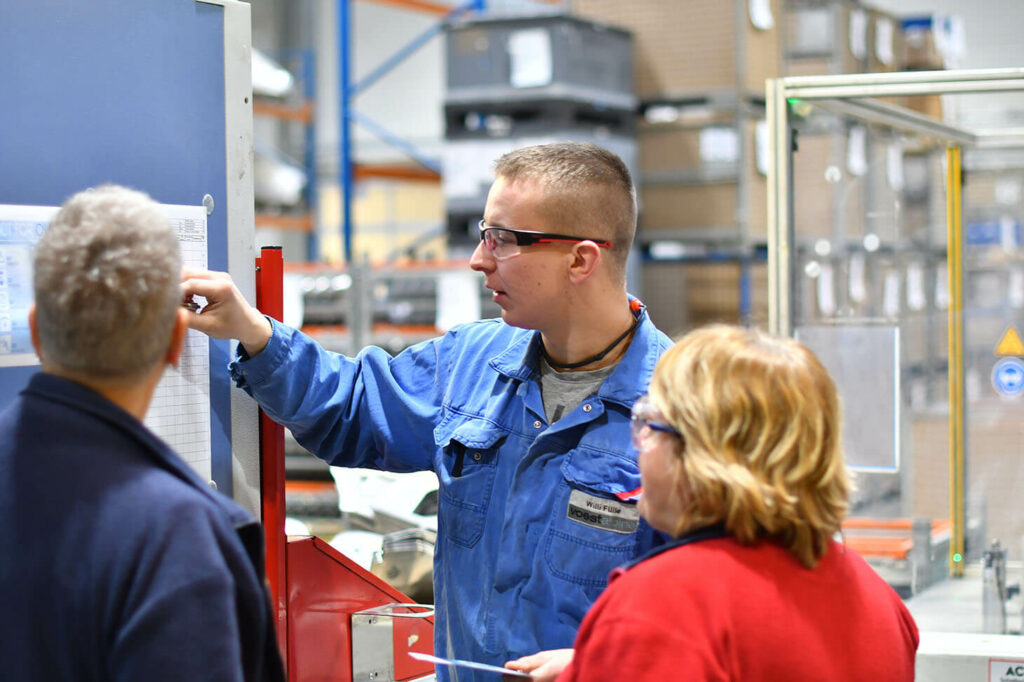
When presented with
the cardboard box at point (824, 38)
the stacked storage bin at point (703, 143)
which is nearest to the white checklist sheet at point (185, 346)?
the stacked storage bin at point (703, 143)

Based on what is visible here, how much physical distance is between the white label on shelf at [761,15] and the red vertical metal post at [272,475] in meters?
5.28

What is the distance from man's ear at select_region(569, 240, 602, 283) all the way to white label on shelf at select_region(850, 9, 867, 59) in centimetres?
570

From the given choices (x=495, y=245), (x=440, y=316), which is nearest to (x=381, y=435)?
(x=495, y=245)

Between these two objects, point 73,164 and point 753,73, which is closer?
point 73,164

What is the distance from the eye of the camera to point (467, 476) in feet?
6.73

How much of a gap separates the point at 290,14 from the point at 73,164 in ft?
45.3

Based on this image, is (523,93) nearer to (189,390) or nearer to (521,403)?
(521,403)

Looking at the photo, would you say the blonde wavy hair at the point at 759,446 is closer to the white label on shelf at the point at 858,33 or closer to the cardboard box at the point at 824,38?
the cardboard box at the point at 824,38

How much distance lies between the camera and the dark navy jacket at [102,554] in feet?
3.55

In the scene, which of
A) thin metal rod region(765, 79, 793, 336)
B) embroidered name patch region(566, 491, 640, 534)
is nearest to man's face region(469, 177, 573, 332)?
embroidered name patch region(566, 491, 640, 534)

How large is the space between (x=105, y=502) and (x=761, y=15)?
6372 mm

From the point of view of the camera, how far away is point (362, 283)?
20.7 feet

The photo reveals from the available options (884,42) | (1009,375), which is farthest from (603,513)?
(884,42)

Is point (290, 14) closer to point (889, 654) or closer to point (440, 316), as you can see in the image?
point (440, 316)
